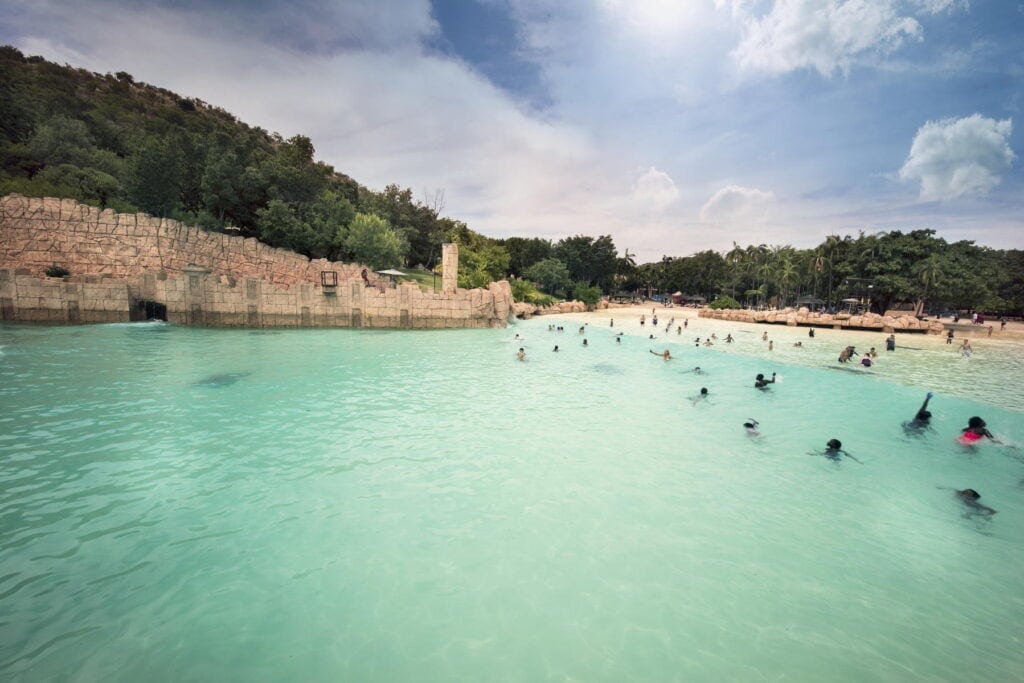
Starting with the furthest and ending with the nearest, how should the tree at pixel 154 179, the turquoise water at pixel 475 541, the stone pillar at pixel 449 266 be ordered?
the tree at pixel 154 179, the stone pillar at pixel 449 266, the turquoise water at pixel 475 541

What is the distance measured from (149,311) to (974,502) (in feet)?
113

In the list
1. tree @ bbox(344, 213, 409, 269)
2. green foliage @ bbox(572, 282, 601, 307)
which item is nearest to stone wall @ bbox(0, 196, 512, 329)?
tree @ bbox(344, 213, 409, 269)

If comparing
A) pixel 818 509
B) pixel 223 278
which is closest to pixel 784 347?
pixel 818 509

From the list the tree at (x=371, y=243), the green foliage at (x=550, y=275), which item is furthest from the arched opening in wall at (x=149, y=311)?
the green foliage at (x=550, y=275)

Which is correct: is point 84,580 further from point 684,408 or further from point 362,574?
point 684,408

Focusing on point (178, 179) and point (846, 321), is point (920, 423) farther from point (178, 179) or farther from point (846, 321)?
point (178, 179)

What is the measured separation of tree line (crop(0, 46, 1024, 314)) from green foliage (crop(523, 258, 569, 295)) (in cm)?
26

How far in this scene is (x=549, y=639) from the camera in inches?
164

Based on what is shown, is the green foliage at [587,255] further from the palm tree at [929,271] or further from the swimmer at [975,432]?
the swimmer at [975,432]

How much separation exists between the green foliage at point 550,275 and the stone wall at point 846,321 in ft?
80.4

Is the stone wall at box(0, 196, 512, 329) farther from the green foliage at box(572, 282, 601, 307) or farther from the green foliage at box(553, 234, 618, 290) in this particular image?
the green foliage at box(553, 234, 618, 290)

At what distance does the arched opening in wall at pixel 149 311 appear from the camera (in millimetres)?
22672

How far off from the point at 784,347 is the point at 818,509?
25941 mm

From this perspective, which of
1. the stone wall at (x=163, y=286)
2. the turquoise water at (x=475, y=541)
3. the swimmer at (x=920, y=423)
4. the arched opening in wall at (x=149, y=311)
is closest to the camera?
the turquoise water at (x=475, y=541)
